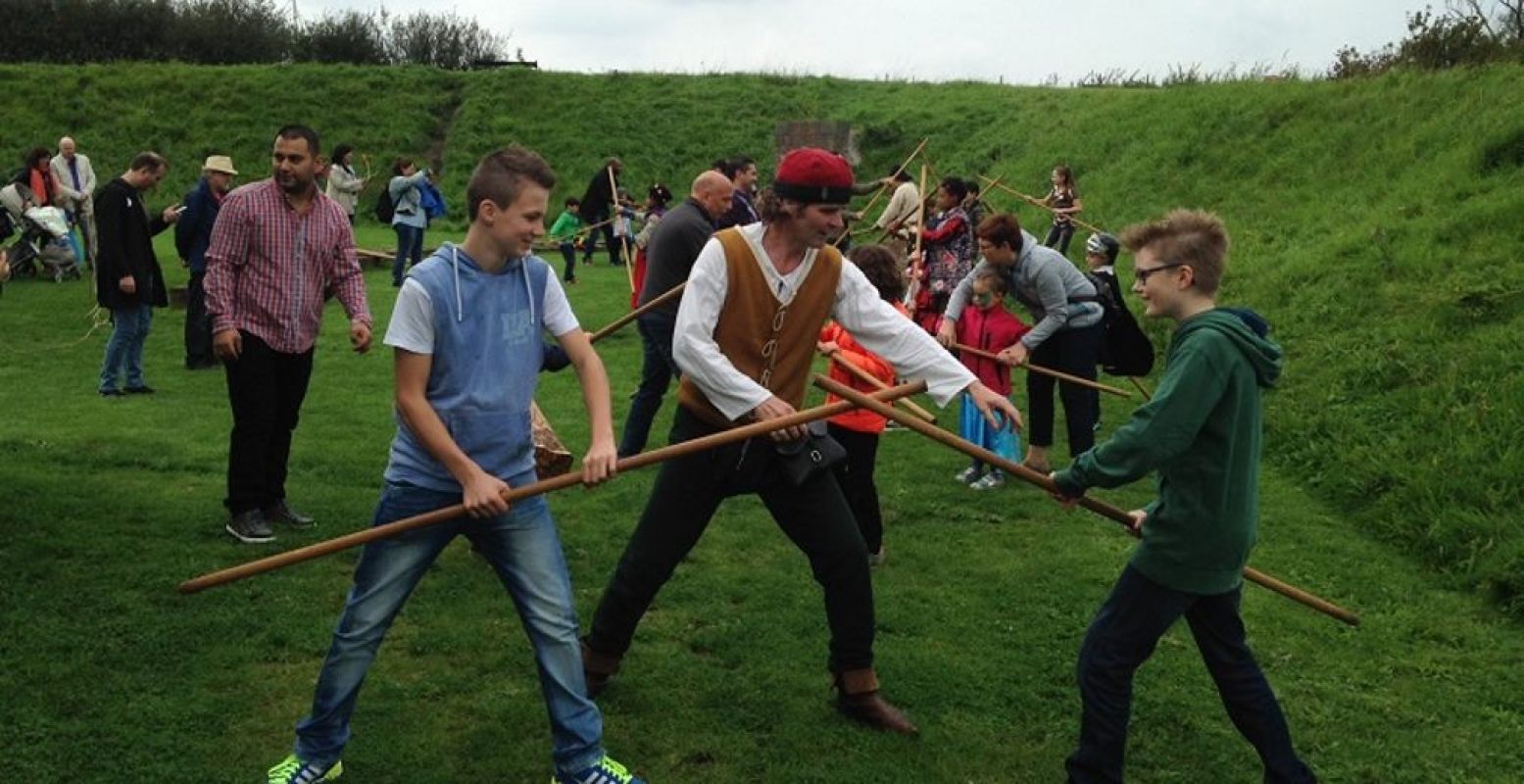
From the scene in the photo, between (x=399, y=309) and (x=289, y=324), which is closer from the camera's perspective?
(x=399, y=309)

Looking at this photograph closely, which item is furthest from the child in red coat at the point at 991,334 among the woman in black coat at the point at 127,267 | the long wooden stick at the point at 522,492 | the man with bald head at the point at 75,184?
the man with bald head at the point at 75,184

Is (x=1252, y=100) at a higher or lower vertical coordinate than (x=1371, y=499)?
higher

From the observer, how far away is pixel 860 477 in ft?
20.7

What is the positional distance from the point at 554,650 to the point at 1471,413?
22.7 ft

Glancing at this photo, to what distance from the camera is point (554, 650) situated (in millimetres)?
3846

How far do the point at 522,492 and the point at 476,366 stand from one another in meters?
Answer: 0.40

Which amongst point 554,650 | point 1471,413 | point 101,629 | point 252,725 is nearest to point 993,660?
point 554,650

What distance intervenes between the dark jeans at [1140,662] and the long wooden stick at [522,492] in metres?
1.00

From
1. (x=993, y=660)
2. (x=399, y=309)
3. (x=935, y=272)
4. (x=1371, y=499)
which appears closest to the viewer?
(x=399, y=309)

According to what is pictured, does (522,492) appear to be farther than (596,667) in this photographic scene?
No

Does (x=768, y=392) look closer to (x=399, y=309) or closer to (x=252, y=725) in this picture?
(x=399, y=309)

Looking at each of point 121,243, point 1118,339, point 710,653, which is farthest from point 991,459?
point 121,243

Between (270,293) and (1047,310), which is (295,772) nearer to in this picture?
(270,293)

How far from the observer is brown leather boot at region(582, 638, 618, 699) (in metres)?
4.70
